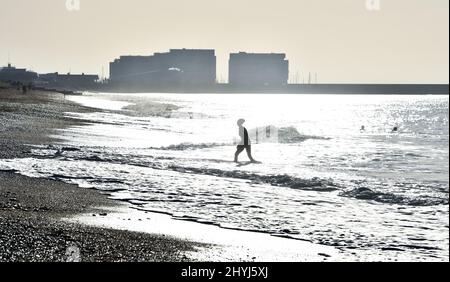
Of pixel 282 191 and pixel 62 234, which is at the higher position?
pixel 62 234

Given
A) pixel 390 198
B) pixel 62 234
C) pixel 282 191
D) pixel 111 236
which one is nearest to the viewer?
pixel 62 234

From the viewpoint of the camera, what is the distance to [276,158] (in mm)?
28875

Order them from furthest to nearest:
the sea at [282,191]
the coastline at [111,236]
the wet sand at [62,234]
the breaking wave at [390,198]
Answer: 1. the breaking wave at [390,198]
2. the sea at [282,191]
3. the coastline at [111,236]
4. the wet sand at [62,234]

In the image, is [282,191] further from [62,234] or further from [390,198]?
[62,234]

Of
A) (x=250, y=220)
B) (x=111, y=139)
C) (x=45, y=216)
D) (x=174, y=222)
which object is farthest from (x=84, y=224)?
(x=111, y=139)

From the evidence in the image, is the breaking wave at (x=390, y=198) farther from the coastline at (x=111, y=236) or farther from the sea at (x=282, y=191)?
the coastline at (x=111, y=236)

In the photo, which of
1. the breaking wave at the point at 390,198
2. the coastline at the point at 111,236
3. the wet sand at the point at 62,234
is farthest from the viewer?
the breaking wave at the point at 390,198

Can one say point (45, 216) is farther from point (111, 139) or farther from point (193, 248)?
point (111, 139)

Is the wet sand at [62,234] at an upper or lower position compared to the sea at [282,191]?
upper

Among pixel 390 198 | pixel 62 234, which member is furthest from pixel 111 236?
pixel 390 198

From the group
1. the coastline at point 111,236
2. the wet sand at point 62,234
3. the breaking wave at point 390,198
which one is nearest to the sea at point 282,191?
the breaking wave at point 390,198

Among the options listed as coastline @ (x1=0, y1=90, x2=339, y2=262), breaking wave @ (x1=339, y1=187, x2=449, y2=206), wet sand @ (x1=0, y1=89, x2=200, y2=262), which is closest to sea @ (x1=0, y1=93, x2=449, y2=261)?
breaking wave @ (x1=339, y1=187, x2=449, y2=206)

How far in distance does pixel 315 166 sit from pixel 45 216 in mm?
17113

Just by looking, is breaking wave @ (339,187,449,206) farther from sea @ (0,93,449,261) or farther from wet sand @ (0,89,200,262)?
wet sand @ (0,89,200,262)
